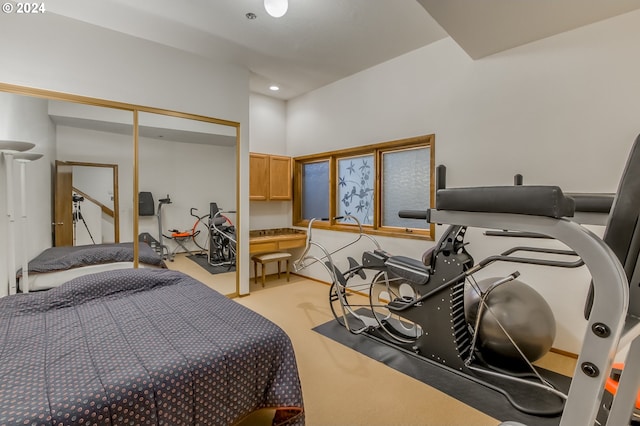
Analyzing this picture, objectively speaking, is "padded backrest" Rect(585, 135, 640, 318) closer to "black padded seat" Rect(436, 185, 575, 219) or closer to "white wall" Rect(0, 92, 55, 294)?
"black padded seat" Rect(436, 185, 575, 219)

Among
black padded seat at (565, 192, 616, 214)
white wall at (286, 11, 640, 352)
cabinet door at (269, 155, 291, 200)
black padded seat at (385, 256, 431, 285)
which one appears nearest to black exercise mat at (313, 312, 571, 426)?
black padded seat at (385, 256, 431, 285)

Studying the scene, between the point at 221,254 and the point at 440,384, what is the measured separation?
10.3 feet

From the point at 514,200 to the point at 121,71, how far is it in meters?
3.96

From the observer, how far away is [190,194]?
405 centimetres

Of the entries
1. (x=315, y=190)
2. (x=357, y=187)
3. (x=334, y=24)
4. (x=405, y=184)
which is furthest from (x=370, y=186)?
(x=334, y=24)

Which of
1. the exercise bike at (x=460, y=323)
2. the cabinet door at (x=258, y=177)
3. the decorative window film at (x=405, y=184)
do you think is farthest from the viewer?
the cabinet door at (x=258, y=177)

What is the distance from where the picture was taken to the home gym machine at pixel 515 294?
0.76 m

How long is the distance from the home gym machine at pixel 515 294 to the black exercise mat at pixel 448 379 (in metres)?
0.05

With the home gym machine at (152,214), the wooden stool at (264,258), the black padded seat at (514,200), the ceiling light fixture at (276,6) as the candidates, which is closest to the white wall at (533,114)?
the wooden stool at (264,258)

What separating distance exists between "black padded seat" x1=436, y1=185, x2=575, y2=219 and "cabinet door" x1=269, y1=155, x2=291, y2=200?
14.1 ft

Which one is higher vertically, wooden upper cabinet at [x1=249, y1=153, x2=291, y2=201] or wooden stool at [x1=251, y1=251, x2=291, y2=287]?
wooden upper cabinet at [x1=249, y1=153, x2=291, y2=201]

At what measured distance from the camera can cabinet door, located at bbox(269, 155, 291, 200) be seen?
17.1ft

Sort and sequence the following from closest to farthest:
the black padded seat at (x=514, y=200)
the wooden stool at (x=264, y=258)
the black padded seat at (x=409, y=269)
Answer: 1. the black padded seat at (x=514, y=200)
2. the black padded seat at (x=409, y=269)
3. the wooden stool at (x=264, y=258)

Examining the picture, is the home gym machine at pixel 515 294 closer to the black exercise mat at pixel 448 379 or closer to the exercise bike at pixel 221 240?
the black exercise mat at pixel 448 379
